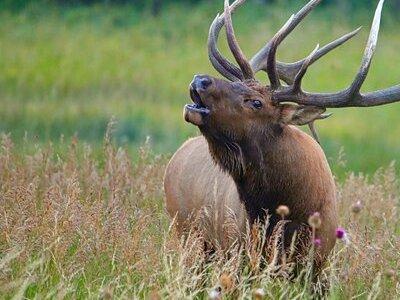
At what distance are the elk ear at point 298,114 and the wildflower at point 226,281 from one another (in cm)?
137

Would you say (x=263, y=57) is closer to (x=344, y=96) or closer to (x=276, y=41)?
(x=276, y=41)

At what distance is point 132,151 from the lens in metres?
17.0

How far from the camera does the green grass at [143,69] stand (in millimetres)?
20422

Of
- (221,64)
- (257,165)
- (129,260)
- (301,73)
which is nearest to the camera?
(129,260)

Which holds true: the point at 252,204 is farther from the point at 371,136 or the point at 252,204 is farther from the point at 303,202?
the point at 371,136

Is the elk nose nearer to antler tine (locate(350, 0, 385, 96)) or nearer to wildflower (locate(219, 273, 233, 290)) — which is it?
antler tine (locate(350, 0, 385, 96))

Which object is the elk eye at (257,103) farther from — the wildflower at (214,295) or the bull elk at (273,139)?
the wildflower at (214,295)

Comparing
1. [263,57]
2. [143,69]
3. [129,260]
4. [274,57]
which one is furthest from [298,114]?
[143,69]

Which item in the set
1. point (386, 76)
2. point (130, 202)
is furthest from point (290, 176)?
point (386, 76)

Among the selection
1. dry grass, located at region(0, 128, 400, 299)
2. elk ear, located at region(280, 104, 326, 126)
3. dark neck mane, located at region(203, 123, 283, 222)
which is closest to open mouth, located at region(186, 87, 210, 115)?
dark neck mane, located at region(203, 123, 283, 222)

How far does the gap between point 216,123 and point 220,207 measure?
956 millimetres

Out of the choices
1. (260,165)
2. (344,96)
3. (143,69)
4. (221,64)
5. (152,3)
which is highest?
(221,64)

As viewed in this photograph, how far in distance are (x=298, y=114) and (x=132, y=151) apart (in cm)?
905

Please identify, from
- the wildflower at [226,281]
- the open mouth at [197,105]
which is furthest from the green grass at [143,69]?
the wildflower at [226,281]
